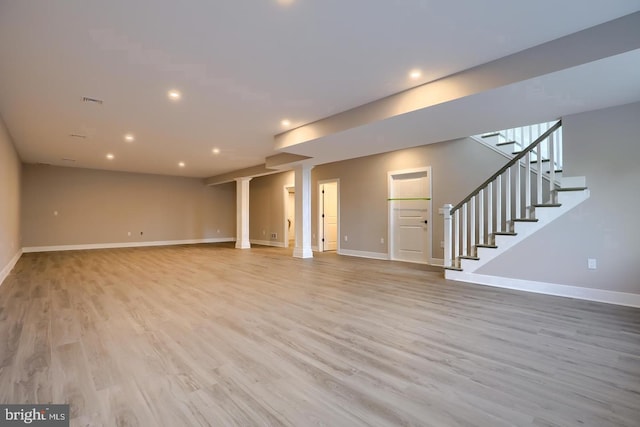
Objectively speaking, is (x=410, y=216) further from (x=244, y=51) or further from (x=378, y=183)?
(x=244, y=51)

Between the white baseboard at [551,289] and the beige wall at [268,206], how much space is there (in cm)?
636

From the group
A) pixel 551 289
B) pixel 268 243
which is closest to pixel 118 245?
pixel 268 243

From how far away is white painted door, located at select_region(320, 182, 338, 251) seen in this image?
29.5ft

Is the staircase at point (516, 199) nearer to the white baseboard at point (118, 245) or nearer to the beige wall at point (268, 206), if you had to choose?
the beige wall at point (268, 206)

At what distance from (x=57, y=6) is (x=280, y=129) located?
339cm

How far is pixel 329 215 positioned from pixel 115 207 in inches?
279

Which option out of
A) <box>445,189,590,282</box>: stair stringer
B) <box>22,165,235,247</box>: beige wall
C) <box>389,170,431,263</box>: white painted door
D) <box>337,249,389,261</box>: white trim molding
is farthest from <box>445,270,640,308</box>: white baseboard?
<box>22,165,235,247</box>: beige wall

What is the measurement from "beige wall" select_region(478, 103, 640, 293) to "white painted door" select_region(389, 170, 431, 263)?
8.55ft

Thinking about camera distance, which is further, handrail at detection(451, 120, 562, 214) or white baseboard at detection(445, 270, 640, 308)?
handrail at detection(451, 120, 562, 214)

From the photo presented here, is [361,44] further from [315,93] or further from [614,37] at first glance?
[614,37]

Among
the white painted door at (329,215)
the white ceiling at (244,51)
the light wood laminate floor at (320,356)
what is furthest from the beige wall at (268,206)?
the light wood laminate floor at (320,356)

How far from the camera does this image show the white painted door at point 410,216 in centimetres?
661

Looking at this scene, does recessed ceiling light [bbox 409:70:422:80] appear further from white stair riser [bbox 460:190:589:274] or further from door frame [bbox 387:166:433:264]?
door frame [bbox 387:166:433:264]

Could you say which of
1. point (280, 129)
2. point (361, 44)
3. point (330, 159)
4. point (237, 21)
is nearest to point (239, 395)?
point (237, 21)
